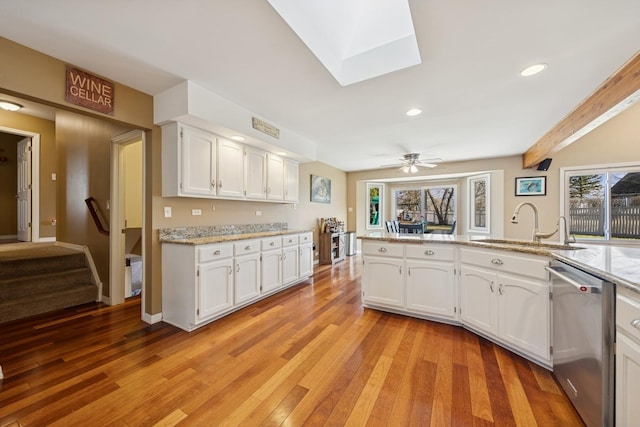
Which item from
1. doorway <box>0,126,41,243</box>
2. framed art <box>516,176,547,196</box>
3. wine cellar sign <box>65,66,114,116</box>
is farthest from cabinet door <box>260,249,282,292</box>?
framed art <box>516,176,547,196</box>

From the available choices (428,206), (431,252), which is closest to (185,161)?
(431,252)

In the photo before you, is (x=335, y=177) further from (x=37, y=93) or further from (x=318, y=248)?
(x=37, y=93)

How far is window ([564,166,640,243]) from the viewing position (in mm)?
4250

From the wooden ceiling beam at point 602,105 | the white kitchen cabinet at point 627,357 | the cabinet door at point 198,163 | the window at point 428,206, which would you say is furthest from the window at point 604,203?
the cabinet door at point 198,163

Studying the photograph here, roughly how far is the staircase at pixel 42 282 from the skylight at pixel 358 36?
3.98 metres

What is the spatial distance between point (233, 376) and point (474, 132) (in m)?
4.31

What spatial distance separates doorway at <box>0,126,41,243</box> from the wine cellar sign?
3.80 meters

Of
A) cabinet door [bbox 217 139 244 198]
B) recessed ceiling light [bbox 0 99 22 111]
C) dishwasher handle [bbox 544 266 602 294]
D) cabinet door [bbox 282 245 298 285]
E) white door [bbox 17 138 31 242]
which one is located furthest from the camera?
white door [bbox 17 138 31 242]

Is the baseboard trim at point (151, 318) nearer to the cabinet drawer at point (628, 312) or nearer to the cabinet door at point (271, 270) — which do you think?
the cabinet door at point (271, 270)

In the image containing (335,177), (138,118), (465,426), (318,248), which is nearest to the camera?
(465,426)

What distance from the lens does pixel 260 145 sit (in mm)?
3451

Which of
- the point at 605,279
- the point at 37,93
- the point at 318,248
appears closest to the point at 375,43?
the point at 605,279

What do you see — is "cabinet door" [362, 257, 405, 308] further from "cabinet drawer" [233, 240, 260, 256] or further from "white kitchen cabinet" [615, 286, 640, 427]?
"white kitchen cabinet" [615, 286, 640, 427]

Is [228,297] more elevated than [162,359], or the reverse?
[228,297]
